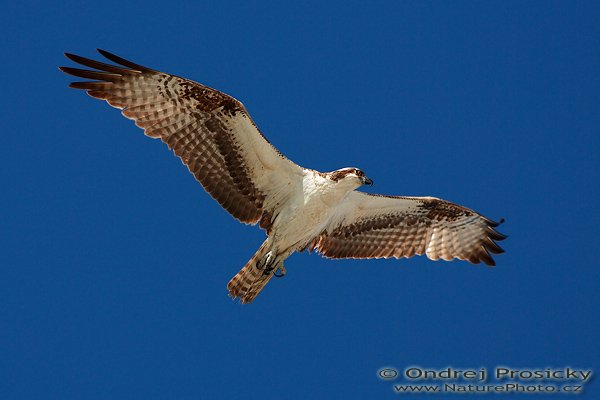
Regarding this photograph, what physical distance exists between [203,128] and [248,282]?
7.09 ft

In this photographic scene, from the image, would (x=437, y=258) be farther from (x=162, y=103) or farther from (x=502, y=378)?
(x=162, y=103)

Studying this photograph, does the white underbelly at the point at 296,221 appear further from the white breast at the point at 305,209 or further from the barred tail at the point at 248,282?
the barred tail at the point at 248,282

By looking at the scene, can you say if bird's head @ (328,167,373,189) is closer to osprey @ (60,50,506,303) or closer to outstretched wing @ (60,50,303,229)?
osprey @ (60,50,506,303)

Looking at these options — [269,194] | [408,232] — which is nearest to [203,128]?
[269,194]

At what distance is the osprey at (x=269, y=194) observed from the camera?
1323 centimetres

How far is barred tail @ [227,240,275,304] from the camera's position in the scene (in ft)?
44.7

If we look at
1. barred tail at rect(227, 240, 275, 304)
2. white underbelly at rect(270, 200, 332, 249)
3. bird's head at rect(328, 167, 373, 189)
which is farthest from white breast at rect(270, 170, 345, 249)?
barred tail at rect(227, 240, 275, 304)

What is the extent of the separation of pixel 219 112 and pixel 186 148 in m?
0.65

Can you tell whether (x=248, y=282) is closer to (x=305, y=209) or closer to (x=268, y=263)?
(x=268, y=263)

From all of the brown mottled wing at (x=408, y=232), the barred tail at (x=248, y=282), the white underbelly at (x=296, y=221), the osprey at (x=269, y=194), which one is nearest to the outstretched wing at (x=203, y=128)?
the osprey at (x=269, y=194)

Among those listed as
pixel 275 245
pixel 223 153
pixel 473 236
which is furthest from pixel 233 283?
pixel 473 236

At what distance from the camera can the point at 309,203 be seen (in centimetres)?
1376

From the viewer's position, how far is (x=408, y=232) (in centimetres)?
1516

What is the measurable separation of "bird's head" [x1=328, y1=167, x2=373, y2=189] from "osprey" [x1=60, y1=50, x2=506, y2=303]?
0.04 feet
